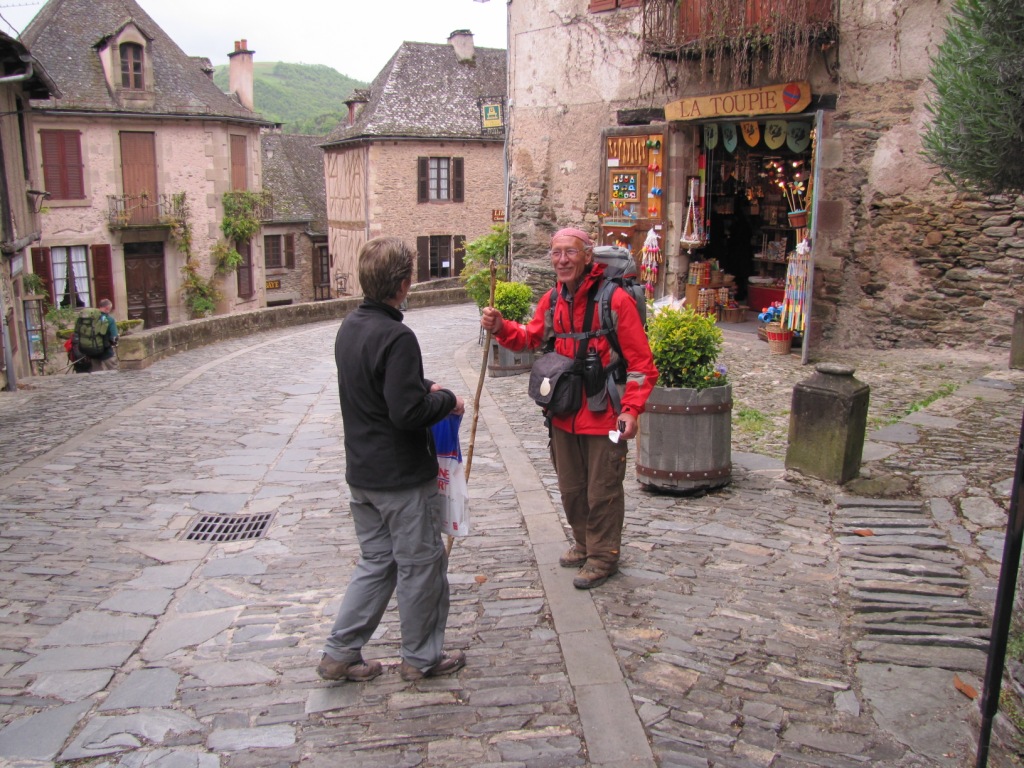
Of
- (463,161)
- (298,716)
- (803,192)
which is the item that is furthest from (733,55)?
(463,161)

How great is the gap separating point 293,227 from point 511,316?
2963cm

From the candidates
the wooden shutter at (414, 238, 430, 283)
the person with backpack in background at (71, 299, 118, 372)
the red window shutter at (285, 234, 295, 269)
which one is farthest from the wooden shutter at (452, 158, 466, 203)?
the person with backpack in background at (71, 299, 118, 372)

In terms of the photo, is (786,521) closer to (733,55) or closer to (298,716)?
(298,716)

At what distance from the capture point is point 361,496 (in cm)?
401

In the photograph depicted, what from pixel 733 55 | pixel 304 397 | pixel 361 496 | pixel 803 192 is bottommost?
pixel 304 397

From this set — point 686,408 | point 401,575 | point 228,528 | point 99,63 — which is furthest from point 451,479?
point 99,63

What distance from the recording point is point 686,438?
629cm

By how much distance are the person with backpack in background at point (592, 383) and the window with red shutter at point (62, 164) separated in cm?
2520

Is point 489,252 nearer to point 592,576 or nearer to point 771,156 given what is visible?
point 771,156

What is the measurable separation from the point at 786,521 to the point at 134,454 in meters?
6.00

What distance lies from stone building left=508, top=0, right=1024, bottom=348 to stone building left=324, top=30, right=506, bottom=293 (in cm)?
1937

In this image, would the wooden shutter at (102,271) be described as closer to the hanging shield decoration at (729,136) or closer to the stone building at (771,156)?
the stone building at (771,156)

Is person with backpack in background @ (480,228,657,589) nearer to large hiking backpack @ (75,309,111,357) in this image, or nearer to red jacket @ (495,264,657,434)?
red jacket @ (495,264,657,434)

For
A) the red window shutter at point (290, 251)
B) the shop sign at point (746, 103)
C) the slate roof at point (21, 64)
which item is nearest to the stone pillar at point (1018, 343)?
the shop sign at point (746, 103)
